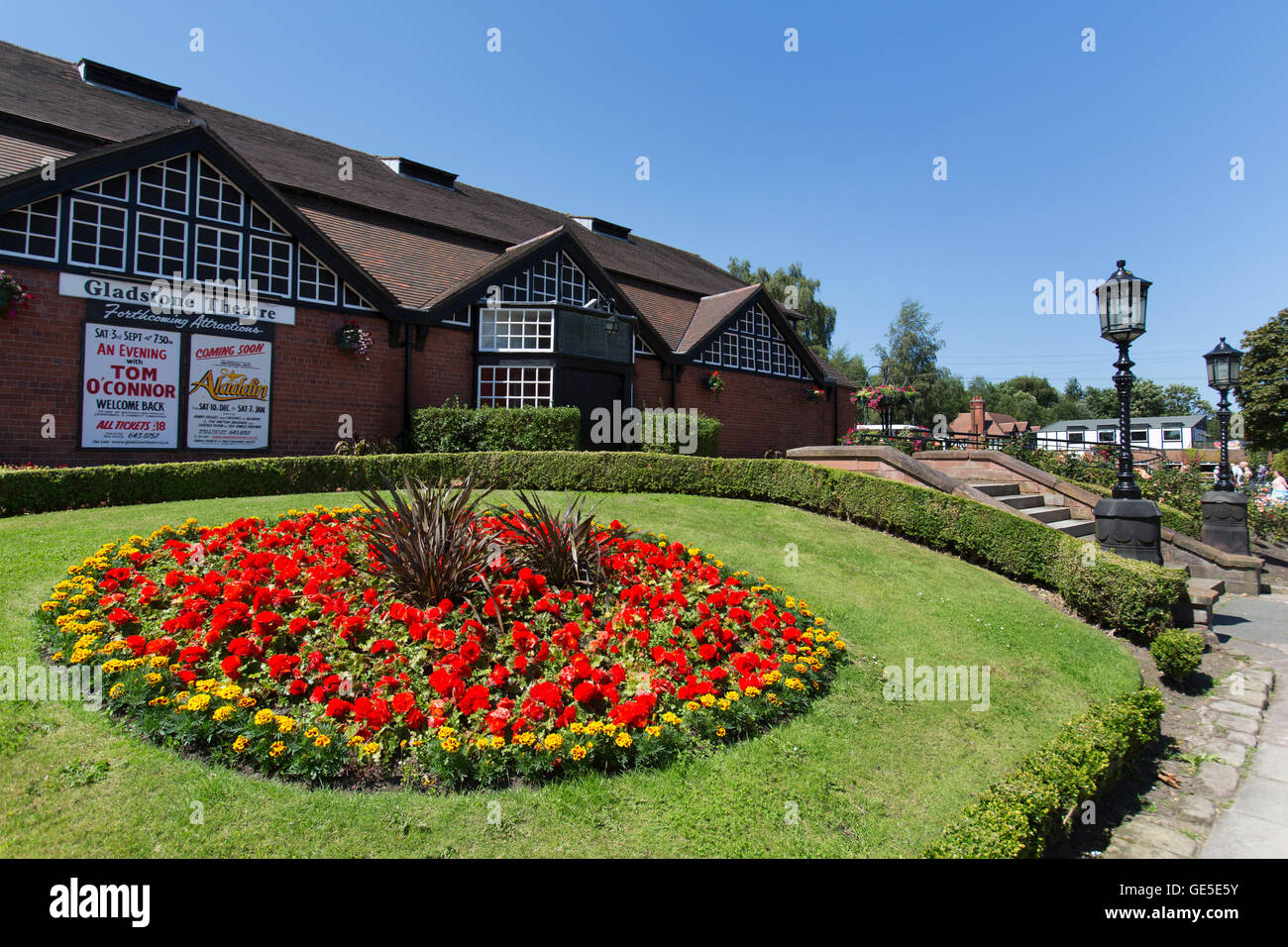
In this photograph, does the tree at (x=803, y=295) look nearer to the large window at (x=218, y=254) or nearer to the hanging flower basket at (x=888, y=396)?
the hanging flower basket at (x=888, y=396)

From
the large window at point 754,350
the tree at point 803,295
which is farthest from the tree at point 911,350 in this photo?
the large window at point 754,350

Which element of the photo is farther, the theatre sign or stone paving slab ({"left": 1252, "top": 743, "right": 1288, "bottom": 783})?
the theatre sign

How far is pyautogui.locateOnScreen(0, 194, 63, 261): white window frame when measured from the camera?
423 inches

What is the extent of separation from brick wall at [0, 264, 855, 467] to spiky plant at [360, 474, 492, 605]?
928 cm

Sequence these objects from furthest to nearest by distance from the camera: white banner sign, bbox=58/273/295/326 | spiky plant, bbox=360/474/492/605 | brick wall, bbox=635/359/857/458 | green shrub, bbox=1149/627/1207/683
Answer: brick wall, bbox=635/359/857/458 < white banner sign, bbox=58/273/295/326 < green shrub, bbox=1149/627/1207/683 < spiky plant, bbox=360/474/492/605

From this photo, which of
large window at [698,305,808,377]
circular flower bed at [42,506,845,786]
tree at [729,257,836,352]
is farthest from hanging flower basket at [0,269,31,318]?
tree at [729,257,836,352]

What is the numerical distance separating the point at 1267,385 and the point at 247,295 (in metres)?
41.8

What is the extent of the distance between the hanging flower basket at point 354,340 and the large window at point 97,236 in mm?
3736

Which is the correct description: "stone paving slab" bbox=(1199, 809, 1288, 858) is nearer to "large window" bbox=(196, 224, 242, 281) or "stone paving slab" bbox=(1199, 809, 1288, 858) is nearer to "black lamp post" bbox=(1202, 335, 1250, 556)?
"black lamp post" bbox=(1202, 335, 1250, 556)

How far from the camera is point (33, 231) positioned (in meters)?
10.9

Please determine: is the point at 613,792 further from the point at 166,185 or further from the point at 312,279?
the point at 166,185

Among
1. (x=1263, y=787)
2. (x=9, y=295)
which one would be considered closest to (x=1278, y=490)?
(x=1263, y=787)
